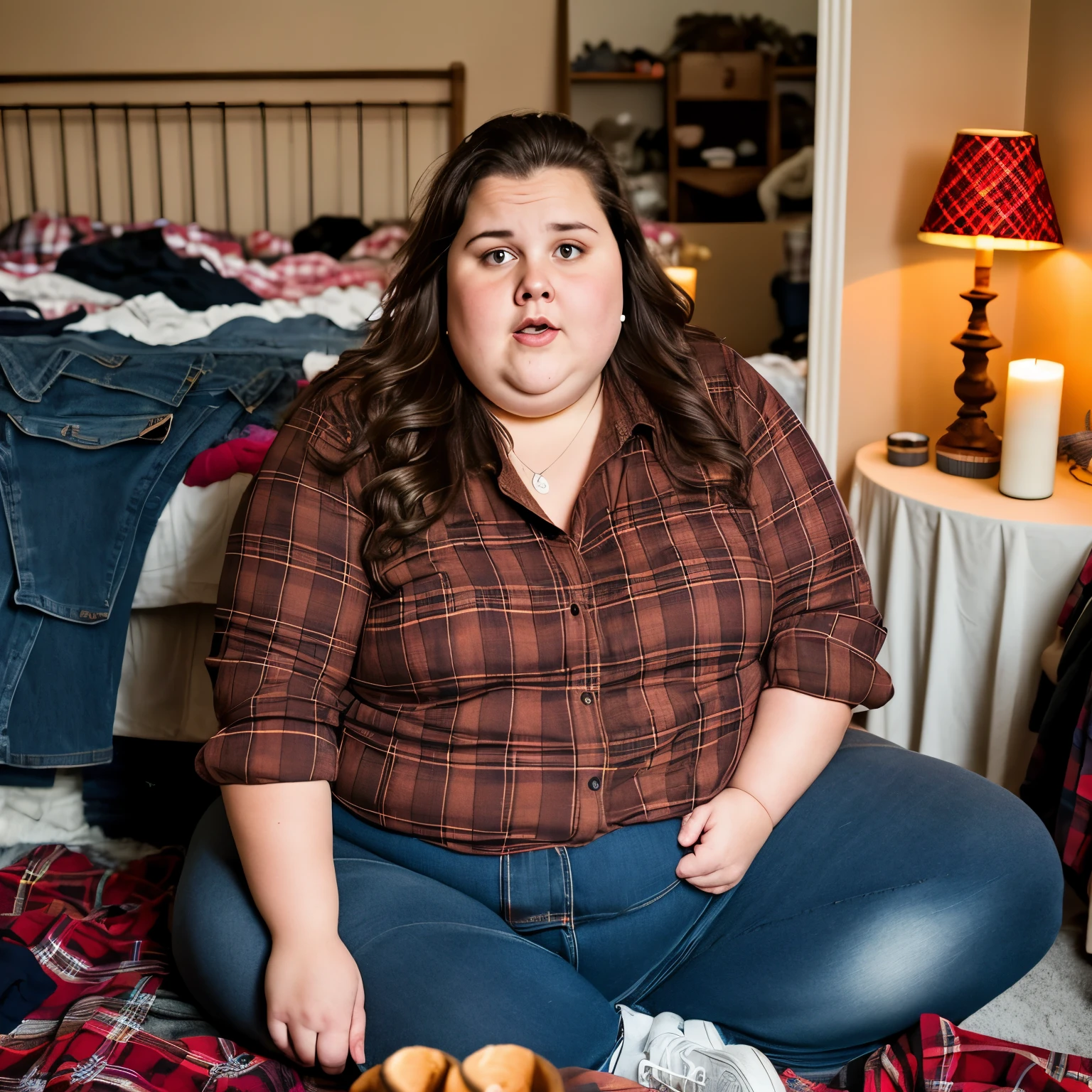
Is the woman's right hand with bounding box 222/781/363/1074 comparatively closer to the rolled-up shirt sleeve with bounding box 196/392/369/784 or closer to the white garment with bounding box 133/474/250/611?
the rolled-up shirt sleeve with bounding box 196/392/369/784

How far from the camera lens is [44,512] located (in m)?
1.67

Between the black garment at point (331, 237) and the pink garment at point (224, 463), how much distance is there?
2.35 meters

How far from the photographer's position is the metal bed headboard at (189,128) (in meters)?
4.02

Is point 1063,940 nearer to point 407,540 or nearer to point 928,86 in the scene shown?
point 407,540

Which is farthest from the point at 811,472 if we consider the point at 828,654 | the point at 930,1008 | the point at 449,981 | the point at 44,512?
the point at 44,512

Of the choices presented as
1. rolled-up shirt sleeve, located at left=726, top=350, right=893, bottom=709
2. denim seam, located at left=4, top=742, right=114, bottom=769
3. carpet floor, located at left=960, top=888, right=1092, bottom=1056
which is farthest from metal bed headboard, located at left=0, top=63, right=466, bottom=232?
carpet floor, located at left=960, top=888, right=1092, bottom=1056

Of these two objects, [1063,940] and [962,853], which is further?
[1063,940]

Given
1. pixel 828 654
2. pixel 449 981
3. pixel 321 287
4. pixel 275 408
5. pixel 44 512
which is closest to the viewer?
pixel 449 981

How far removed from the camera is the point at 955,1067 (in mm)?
1064

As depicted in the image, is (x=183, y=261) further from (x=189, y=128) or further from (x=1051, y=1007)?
(x=1051, y=1007)

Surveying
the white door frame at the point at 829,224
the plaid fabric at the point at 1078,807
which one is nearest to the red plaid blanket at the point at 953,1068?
the plaid fabric at the point at 1078,807

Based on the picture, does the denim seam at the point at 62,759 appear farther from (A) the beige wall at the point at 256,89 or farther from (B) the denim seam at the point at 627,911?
(A) the beige wall at the point at 256,89

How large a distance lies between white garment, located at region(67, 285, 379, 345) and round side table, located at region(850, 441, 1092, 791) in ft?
3.68

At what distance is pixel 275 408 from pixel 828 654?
1066mm
